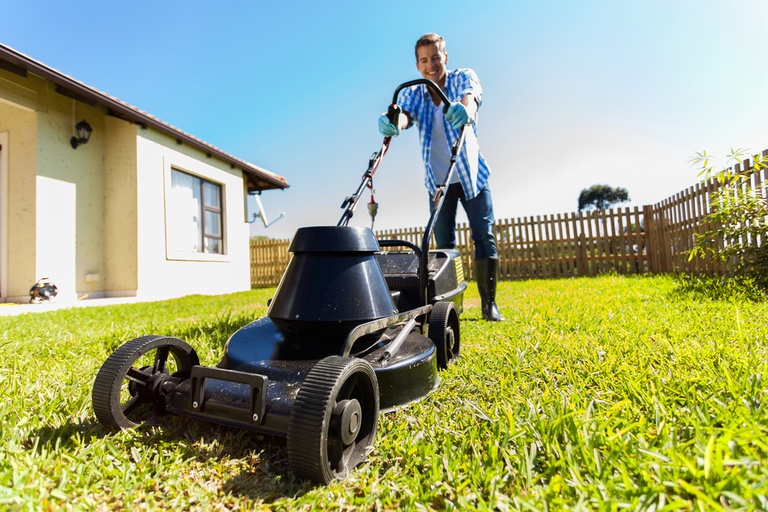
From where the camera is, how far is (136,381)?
4.48 ft

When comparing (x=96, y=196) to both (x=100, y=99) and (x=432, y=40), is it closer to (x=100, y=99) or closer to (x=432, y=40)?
(x=100, y=99)

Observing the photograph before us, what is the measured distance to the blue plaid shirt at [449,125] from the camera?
10.1 ft

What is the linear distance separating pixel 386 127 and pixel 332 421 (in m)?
2.24

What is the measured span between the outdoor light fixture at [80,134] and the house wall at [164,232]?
0.75 meters

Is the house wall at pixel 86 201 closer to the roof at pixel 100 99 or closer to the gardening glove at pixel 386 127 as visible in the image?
the roof at pixel 100 99

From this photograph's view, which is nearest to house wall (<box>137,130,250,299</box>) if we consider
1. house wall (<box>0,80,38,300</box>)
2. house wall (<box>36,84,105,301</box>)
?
house wall (<box>36,84,105,301</box>)

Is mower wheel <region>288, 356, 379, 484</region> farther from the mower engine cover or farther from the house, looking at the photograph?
the house

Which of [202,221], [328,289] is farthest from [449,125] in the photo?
[202,221]

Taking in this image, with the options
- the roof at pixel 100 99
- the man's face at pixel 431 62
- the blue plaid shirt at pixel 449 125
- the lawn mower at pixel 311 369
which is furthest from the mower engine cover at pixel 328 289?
the roof at pixel 100 99

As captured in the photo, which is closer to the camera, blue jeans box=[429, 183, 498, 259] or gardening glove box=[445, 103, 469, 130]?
gardening glove box=[445, 103, 469, 130]

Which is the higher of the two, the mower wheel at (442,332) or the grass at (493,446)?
the mower wheel at (442,332)

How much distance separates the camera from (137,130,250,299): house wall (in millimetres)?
7453

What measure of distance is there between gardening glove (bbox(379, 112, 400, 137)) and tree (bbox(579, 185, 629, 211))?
1626 inches

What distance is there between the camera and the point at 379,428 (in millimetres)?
1360
